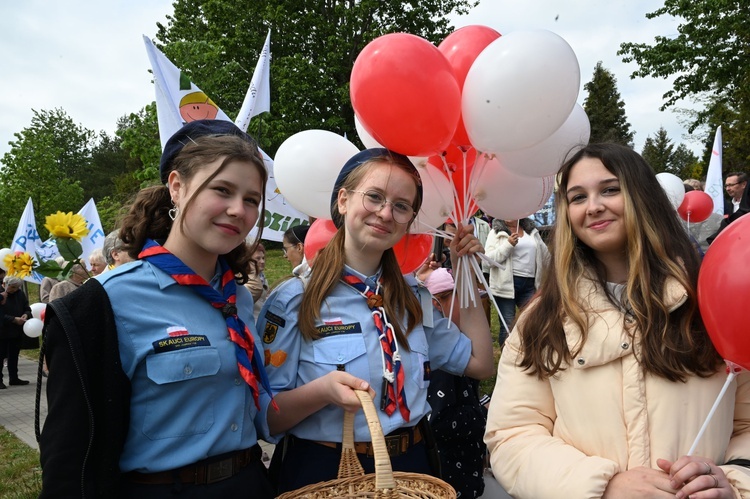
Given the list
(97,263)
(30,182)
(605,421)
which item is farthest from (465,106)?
(30,182)

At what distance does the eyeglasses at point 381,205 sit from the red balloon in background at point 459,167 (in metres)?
0.61

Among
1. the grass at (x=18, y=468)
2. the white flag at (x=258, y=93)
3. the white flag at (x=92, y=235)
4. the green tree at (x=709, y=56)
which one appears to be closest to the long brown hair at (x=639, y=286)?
the grass at (x=18, y=468)

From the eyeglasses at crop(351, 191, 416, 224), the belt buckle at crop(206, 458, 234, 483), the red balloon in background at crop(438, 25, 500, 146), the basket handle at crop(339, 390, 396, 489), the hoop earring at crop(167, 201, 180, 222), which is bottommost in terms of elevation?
the belt buckle at crop(206, 458, 234, 483)

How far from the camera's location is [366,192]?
6.73 feet

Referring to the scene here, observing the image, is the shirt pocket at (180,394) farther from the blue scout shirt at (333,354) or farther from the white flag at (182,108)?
the white flag at (182,108)

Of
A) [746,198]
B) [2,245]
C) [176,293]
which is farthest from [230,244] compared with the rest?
[2,245]

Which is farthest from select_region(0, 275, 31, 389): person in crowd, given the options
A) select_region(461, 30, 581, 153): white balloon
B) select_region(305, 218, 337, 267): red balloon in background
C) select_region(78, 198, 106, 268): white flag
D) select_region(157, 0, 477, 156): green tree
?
select_region(157, 0, 477, 156): green tree

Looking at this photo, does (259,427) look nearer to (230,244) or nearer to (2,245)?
(230,244)

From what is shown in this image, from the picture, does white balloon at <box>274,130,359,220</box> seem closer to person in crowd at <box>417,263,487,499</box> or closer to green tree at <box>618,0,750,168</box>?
person in crowd at <box>417,263,487,499</box>

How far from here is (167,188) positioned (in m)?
1.86

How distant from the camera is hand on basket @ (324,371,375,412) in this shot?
1683mm

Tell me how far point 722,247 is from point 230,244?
1.44 m

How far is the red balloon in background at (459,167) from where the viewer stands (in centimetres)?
264

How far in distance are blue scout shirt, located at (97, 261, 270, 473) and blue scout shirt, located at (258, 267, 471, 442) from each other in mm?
293
